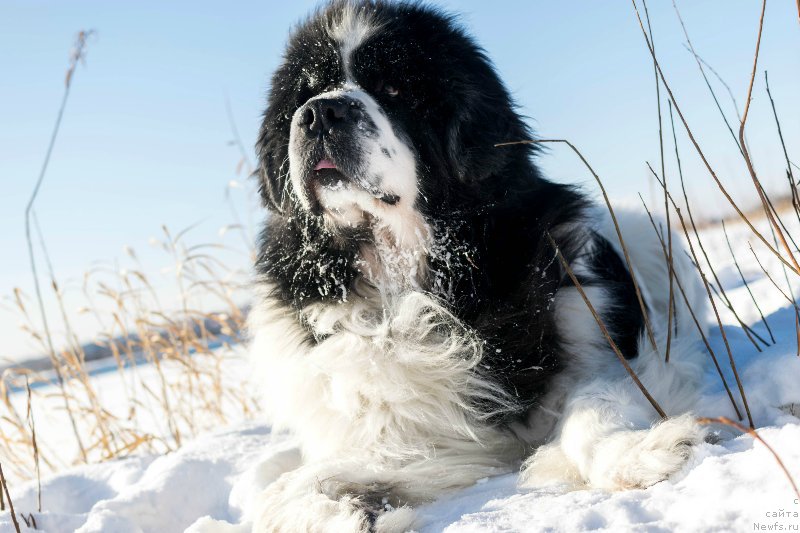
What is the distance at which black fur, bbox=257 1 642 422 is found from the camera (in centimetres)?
187

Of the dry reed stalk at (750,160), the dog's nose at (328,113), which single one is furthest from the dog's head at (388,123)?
the dry reed stalk at (750,160)

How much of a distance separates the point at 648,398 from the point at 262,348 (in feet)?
4.41

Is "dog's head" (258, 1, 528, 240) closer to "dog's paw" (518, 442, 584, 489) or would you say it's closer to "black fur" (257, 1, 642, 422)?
"black fur" (257, 1, 642, 422)

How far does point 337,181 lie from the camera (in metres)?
1.93

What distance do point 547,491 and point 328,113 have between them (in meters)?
1.25

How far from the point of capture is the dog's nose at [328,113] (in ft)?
6.18

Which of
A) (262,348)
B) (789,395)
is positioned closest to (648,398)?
(789,395)

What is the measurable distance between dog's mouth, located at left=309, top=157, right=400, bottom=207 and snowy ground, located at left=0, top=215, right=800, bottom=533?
91 cm

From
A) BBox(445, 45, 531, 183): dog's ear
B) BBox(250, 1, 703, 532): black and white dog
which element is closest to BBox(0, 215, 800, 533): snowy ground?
BBox(250, 1, 703, 532): black and white dog

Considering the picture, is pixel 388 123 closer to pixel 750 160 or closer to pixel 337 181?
pixel 337 181

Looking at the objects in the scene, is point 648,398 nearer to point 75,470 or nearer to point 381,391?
point 381,391

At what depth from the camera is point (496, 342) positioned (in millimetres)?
1870

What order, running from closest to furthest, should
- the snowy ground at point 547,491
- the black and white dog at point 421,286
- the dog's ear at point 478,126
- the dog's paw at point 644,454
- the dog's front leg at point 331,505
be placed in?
the snowy ground at point 547,491, the dog's paw at point 644,454, the dog's front leg at point 331,505, the black and white dog at point 421,286, the dog's ear at point 478,126

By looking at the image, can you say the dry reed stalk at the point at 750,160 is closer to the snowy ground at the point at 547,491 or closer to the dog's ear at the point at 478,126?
the snowy ground at the point at 547,491
